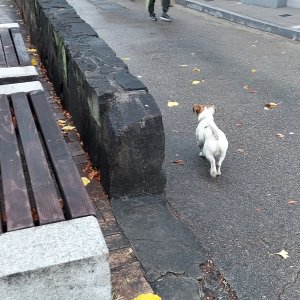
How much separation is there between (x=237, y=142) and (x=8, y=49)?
247 centimetres

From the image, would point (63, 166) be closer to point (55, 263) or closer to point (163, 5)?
point (55, 263)

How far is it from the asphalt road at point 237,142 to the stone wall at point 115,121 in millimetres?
499

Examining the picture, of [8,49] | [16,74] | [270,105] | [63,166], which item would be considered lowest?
[270,105]

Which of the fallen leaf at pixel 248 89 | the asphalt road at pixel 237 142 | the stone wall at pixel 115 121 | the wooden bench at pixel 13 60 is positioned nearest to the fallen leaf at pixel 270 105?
the asphalt road at pixel 237 142

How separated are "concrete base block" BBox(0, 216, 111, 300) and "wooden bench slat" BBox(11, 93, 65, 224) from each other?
0.11 m

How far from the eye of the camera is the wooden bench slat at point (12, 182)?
7.66 ft

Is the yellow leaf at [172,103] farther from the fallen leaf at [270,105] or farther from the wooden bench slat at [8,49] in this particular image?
the wooden bench slat at [8,49]

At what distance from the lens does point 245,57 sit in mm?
8375

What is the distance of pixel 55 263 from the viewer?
212 cm

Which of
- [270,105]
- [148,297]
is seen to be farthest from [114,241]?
[270,105]

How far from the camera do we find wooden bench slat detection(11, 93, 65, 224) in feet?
7.90

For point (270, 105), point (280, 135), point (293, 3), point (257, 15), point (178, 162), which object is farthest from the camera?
point (293, 3)

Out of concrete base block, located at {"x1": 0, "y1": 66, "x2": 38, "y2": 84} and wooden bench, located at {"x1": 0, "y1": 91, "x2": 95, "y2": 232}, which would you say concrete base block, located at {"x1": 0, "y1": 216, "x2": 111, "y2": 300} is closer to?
wooden bench, located at {"x1": 0, "y1": 91, "x2": 95, "y2": 232}

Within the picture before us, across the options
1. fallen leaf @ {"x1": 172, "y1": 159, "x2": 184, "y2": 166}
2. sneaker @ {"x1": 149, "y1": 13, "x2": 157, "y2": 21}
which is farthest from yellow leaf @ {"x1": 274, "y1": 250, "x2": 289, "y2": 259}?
sneaker @ {"x1": 149, "y1": 13, "x2": 157, "y2": 21}
